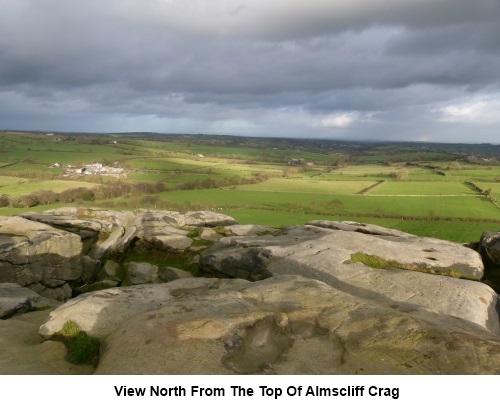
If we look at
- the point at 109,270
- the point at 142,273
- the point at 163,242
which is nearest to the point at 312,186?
the point at 163,242

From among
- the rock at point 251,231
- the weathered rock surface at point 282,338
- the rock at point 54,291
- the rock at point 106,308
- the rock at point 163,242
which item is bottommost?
the rock at point 54,291

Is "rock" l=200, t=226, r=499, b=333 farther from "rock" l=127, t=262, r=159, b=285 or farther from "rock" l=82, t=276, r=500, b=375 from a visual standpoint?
"rock" l=82, t=276, r=500, b=375

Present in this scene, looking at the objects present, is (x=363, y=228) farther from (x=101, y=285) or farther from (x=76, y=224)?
(x=76, y=224)

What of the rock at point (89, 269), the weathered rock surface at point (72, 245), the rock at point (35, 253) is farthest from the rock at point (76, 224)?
the rock at point (89, 269)

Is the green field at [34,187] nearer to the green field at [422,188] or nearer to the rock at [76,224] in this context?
the rock at [76,224]

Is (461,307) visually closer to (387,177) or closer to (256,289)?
(256,289)

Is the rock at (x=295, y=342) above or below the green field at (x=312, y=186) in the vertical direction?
above

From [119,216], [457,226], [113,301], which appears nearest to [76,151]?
[119,216]
